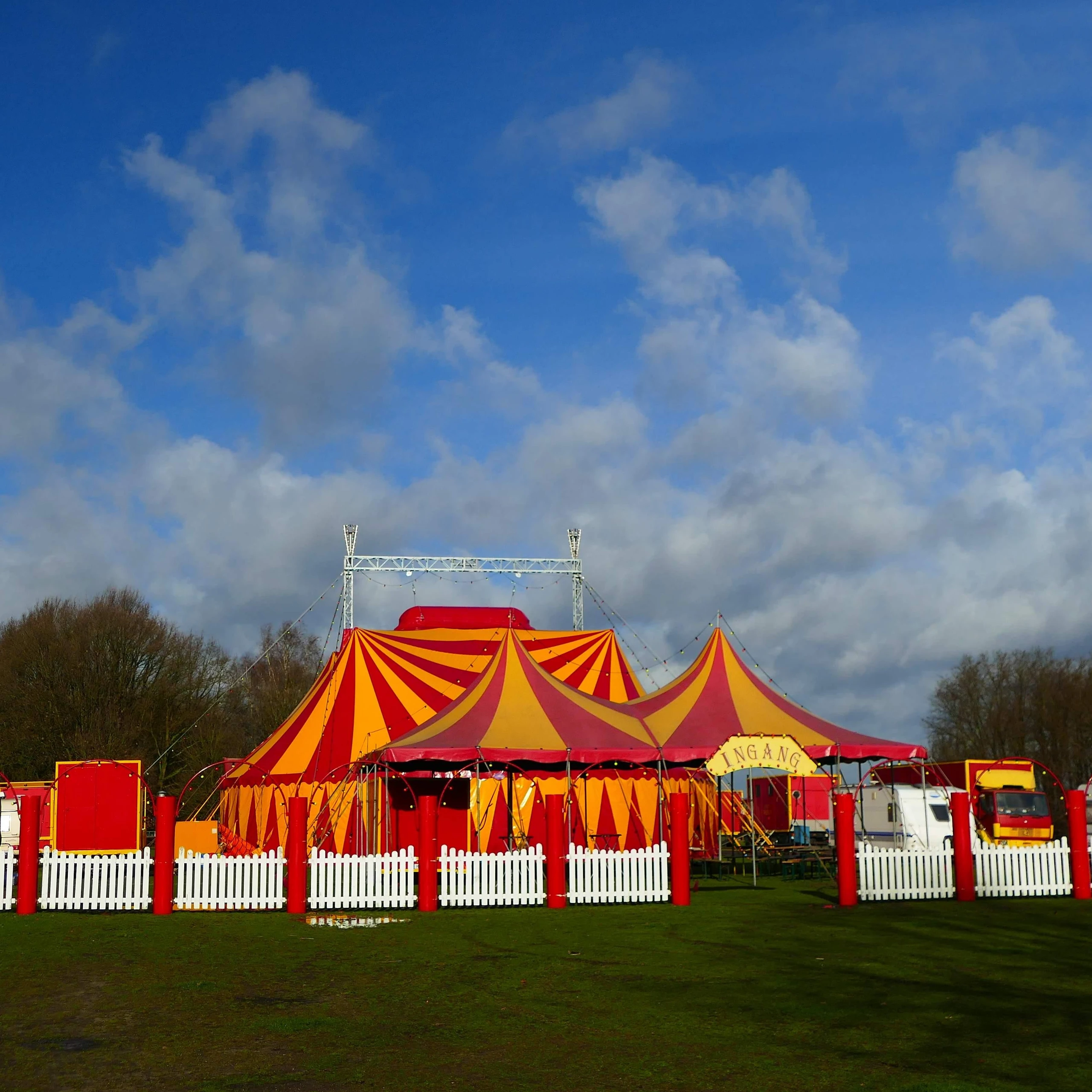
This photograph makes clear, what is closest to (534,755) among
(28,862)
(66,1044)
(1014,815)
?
(28,862)

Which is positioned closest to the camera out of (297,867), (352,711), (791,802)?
(297,867)

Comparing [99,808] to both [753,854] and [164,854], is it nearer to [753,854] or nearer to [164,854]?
[164,854]

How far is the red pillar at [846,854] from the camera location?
1414 cm

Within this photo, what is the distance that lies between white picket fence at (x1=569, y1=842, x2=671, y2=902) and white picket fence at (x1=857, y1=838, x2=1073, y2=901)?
95.2 inches

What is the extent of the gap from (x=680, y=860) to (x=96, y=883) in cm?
668

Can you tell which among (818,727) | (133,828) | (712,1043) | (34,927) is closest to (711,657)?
(818,727)

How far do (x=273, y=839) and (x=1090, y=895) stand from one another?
14.4 metres

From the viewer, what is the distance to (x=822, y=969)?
9.02 meters

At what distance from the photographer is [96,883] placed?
13.8 metres

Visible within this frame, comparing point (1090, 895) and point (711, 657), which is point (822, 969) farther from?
A: point (711, 657)

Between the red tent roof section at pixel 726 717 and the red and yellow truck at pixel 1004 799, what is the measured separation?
4.92 metres

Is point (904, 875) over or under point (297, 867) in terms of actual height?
under

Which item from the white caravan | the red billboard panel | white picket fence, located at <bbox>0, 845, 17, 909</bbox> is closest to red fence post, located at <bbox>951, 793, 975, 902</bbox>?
the white caravan

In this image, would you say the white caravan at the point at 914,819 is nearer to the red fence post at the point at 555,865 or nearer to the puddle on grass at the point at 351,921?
the red fence post at the point at 555,865
